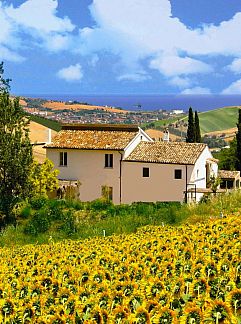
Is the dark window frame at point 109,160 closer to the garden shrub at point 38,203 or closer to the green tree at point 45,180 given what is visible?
the green tree at point 45,180

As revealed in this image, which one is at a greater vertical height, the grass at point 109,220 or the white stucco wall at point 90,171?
the white stucco wall at point 90,171

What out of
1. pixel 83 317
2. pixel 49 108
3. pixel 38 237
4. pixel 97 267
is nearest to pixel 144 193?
pixel 38 237

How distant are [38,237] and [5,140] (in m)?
5.48

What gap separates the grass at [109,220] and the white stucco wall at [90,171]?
16840 mm

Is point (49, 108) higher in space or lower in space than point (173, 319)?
higher

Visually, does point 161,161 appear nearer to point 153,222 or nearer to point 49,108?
point 153,222

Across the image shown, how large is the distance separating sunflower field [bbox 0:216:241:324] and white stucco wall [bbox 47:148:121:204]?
29.8 metres

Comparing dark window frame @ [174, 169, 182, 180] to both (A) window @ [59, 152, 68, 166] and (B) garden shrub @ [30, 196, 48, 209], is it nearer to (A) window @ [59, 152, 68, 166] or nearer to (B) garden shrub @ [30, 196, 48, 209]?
(A) window @ [59, 152, 68, 166]

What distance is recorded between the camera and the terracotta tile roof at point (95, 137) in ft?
141

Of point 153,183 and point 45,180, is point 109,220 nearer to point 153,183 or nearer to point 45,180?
point 45,180

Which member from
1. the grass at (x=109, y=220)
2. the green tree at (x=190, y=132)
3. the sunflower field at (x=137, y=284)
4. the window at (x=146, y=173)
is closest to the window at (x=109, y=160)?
the window at (x=146, y=173)

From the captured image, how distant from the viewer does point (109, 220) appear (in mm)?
22203

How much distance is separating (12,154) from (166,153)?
57.6 ft

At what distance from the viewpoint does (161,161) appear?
1624 inches
